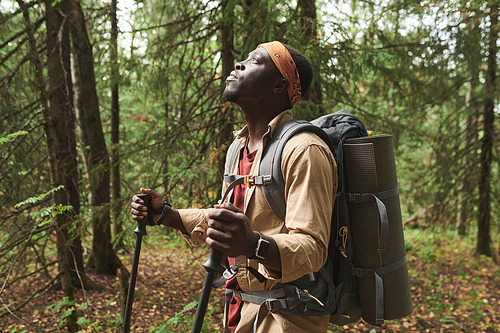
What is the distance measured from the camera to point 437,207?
27.4 feet

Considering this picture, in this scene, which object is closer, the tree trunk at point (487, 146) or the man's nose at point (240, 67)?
the man's nose at point (240, 67)

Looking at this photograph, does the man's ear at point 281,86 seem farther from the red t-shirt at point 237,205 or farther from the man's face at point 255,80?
the red t-shirt at point 237,205

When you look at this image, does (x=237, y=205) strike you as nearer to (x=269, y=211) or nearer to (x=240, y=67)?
(x=269, y=211)

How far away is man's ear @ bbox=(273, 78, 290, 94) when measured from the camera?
6.81 feet

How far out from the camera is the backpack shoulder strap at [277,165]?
5.72ft

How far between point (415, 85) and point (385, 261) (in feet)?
20.2

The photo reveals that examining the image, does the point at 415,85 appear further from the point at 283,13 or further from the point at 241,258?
the point at 241,258

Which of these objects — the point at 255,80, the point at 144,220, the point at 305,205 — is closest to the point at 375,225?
the point at 305,205

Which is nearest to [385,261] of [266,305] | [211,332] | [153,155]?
[266,305]

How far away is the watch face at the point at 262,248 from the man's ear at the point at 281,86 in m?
1.05

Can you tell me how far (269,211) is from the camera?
71.1 inches

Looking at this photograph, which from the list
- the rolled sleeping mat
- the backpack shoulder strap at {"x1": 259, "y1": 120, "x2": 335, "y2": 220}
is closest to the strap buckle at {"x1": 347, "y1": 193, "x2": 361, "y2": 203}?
the rolled sleeping mat

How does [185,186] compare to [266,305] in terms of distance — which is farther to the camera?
[185,186]

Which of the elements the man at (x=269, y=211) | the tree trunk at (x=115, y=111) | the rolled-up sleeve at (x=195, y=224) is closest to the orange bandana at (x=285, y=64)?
the man at (x=269, y=211)
